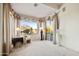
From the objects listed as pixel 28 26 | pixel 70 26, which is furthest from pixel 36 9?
pixel 70 26

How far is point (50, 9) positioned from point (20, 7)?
0.59m

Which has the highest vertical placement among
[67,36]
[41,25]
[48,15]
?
[48,15]

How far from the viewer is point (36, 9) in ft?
9.33

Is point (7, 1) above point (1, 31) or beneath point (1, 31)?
above

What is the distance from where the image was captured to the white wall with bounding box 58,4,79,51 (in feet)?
9.00

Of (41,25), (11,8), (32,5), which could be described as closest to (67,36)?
(41,25)

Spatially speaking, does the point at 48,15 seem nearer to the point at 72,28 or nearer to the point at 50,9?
the point at 50,9

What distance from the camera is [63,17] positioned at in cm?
286

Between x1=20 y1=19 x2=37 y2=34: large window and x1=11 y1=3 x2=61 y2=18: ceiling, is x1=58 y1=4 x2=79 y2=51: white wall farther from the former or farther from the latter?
x1=20 y1=19 x2=37 y2=34: large window

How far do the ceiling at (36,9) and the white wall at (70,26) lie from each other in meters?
0.20

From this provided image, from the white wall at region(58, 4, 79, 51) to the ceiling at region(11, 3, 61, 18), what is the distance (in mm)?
195

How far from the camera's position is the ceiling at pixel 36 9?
9.09 ft

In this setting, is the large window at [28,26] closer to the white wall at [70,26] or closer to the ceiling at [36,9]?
the ceiling at [36,9]

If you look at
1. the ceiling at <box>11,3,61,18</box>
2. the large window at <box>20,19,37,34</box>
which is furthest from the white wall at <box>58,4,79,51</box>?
the large window at <box>20,19,37,34</box>
